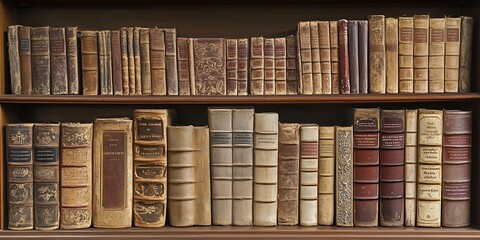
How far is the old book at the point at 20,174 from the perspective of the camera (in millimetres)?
1770

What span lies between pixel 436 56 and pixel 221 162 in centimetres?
74

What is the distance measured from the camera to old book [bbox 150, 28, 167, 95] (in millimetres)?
1812

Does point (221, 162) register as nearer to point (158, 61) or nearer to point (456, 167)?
point (158, 61)

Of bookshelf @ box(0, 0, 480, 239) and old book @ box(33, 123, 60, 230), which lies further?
bookshelf @ box(0, 0, 480, 239)

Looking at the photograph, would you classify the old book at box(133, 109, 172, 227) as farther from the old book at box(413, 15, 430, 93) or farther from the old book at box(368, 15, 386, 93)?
the old book at box(413, 15, 430, 93)

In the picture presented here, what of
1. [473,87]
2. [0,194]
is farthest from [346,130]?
[0,194]

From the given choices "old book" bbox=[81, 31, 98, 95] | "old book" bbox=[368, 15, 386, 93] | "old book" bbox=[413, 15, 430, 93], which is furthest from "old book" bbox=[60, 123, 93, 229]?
"old book" bbox=[413, 15, 430, 93]

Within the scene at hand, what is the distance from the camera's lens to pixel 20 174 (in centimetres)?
178

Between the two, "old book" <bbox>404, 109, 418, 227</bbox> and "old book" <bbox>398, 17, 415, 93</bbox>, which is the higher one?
"old book" <bbox>398, 17, 415, 93</bbox>

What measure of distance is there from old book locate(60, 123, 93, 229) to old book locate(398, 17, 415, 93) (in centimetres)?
97

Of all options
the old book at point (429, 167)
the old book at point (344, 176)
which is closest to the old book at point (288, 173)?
the old book at point (344, 176)

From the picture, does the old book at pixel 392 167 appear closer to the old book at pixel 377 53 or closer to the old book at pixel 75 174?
the old book at pixel 377 53

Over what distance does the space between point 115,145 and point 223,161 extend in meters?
0.34

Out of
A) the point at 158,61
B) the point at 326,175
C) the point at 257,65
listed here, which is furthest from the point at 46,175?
the point at 326,175
